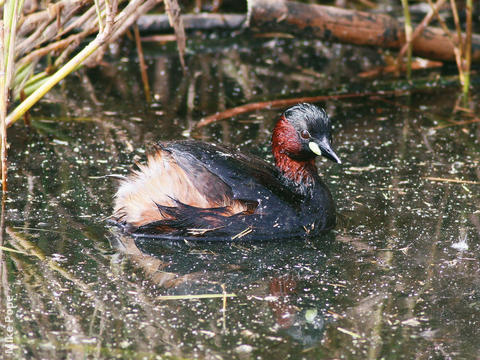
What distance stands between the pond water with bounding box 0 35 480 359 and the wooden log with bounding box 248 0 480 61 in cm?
56

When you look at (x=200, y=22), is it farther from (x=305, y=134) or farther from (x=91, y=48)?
(x=305, y=134)

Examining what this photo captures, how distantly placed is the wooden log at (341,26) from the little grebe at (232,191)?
2.31 m

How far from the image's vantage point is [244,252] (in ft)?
14.3

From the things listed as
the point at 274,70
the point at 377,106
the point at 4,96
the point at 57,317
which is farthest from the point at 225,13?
the point at 57,317

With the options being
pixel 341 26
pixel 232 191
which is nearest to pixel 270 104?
pixel 341 26

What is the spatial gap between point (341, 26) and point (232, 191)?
3399 mm

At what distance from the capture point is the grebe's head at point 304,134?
465cm

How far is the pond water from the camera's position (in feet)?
11.2

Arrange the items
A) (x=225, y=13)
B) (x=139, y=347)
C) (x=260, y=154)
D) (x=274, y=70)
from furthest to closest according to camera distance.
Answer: (x=225, y=13), (x=274, y=70), (x=260, y=154), (x=139, y=347)

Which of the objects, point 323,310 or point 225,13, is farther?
point 225,13

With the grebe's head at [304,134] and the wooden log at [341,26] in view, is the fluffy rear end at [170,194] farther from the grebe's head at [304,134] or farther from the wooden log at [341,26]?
the wooden log at [341,26]

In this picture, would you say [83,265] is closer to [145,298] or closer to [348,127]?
[145,298]

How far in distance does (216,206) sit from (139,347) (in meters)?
1.34

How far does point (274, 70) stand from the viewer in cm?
822
